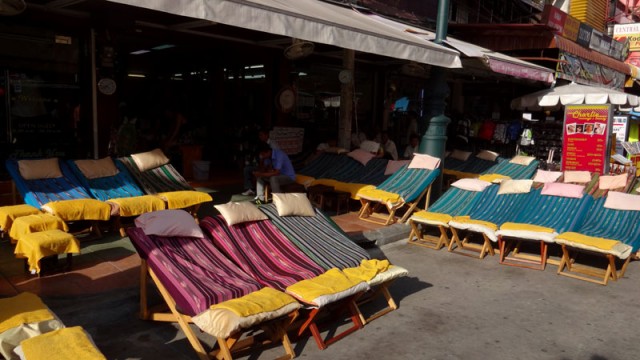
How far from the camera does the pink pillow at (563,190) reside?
263 inches

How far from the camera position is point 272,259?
14.4 ft

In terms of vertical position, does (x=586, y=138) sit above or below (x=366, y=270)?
above

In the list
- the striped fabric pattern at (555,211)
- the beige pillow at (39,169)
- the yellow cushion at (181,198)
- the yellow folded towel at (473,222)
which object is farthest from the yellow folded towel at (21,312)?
the striped fabric pattern at (555,211)

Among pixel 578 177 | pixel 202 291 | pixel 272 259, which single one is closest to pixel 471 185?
pixel 578 177

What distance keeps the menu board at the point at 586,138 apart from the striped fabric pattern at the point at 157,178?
764 cm

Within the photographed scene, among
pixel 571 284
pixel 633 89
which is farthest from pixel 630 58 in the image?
pixel 571 284

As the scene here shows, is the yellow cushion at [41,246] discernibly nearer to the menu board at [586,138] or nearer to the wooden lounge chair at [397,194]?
the wooden lounge chair at [397,194]

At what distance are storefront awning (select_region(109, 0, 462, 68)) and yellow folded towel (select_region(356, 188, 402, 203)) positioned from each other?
1984 millimetres

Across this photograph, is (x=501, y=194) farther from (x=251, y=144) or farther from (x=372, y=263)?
(x=251, y=144)

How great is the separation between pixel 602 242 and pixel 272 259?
141 inches

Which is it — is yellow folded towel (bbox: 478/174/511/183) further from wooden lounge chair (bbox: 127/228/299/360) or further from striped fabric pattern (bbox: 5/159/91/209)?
striped fabric pattern (bbox: 5/159/91/209)

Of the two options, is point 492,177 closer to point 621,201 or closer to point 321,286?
point 621,201

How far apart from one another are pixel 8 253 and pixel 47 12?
4.08 metres

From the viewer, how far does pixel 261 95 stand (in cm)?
1304
